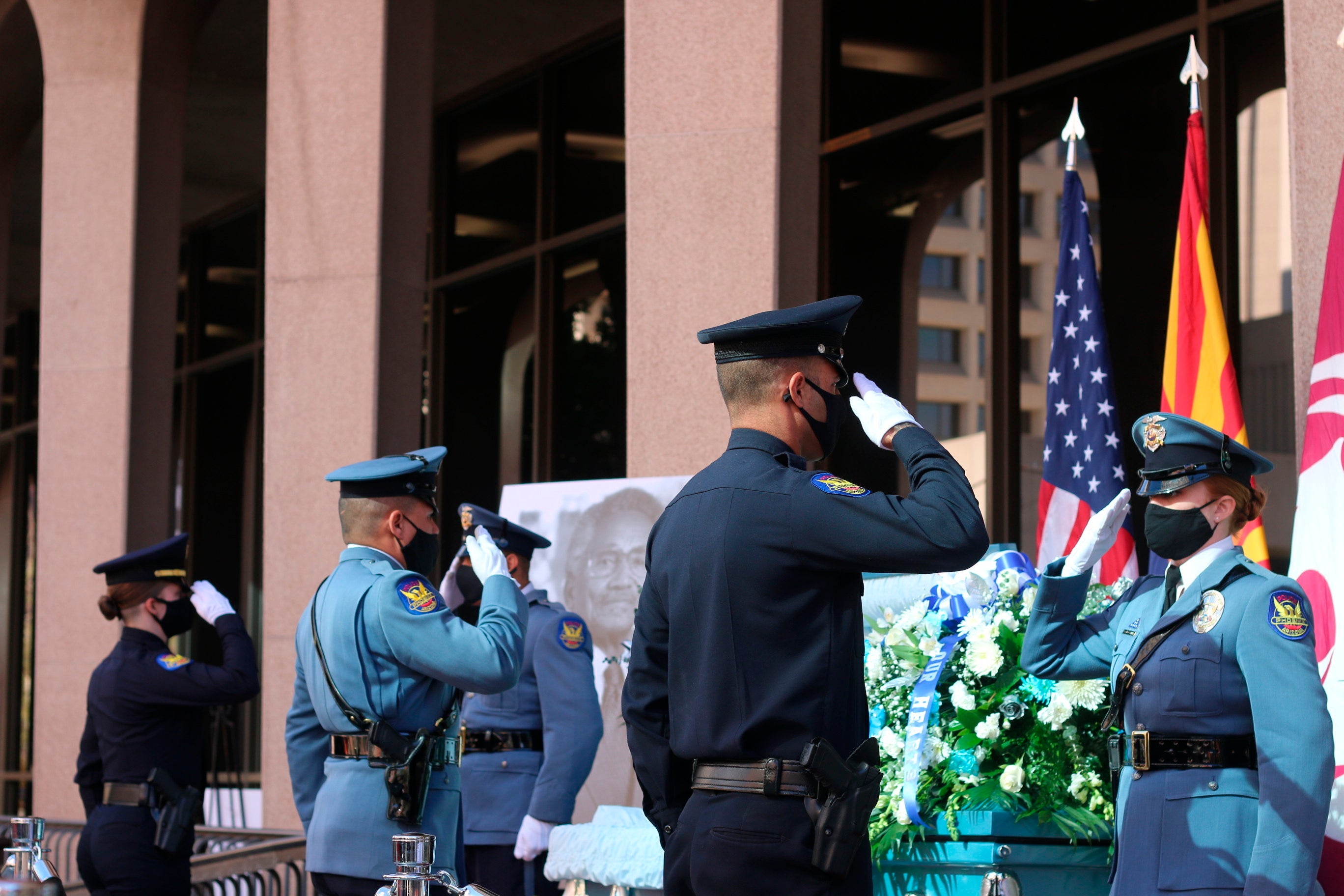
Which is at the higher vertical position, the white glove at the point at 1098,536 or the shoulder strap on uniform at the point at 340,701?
the white glove at the point at 1098,536

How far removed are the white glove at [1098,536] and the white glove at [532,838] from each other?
2.65 meters

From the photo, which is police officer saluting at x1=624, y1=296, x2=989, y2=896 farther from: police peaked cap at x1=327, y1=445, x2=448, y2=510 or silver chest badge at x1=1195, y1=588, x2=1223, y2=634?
police peaked cap at x1=327, y1=445, x2=448, y2=510

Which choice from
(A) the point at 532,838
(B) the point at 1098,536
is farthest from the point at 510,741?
(B) the point at 1098,536

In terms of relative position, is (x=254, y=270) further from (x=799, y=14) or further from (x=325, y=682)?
(x=325, y=682)

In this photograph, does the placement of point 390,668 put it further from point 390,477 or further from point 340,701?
point 390,477

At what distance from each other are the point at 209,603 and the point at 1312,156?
15.6 feet

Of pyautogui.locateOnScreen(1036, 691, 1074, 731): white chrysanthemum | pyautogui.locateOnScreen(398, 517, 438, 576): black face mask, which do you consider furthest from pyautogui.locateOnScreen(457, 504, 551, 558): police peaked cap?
pyautogui.locateOnScreen(1036, 691, 1074, 731): white chrysanthemum

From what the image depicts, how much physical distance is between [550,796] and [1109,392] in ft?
9.58

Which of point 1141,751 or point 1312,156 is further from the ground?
point 1312,156

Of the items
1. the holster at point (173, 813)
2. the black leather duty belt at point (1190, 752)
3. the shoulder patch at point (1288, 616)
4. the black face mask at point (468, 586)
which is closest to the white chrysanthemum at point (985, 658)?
the black leather duty belt at point (1190, 752)

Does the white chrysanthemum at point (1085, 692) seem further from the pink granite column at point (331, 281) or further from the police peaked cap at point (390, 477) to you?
the pink granite column at point (331, 281)

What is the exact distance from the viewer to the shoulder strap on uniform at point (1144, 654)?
3.96m

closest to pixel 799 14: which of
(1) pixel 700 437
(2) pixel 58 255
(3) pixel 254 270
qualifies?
(1) pixel 700 437

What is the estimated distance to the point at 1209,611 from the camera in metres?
3.93
